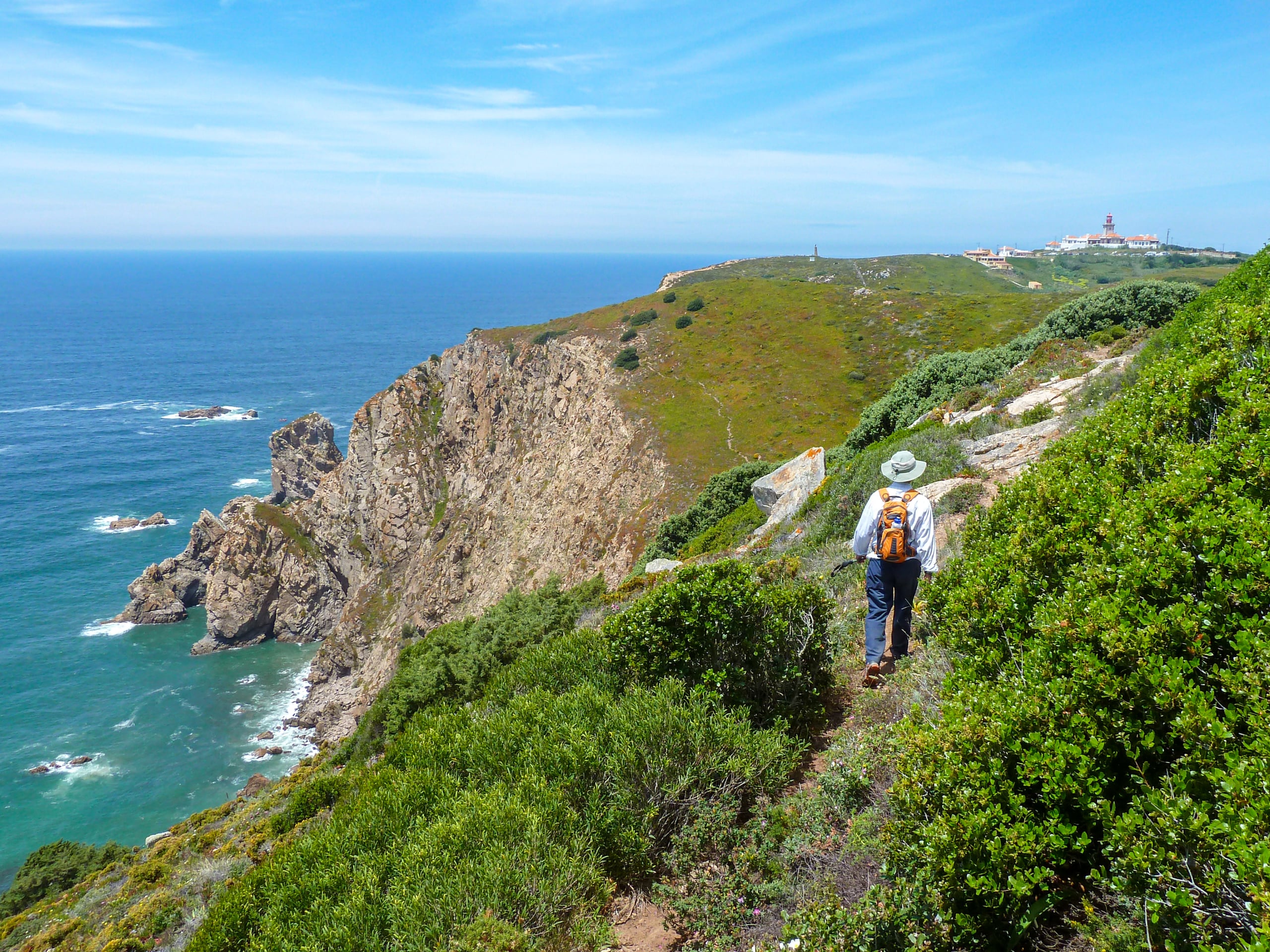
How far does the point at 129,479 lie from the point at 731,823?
112621mm

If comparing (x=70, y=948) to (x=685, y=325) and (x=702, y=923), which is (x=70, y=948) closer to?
(x=702, y=923)

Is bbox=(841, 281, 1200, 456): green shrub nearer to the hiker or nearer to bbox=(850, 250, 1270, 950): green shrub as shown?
the hiker

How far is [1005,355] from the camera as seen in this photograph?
28141 millimetres

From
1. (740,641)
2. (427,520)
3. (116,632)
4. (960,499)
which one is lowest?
(116,632)

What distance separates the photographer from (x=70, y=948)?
46.0 feet

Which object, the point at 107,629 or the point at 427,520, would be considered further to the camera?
the point at 427,520

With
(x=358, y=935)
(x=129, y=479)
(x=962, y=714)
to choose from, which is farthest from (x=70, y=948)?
(x=129, y=479)

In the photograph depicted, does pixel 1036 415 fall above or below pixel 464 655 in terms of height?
above

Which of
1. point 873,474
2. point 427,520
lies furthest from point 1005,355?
point 427,520

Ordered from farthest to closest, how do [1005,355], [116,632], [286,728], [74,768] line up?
[116,632] < [286,728] < [74,768] < [1005,355]

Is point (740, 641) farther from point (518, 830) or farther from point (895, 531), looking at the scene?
point (518, 830)

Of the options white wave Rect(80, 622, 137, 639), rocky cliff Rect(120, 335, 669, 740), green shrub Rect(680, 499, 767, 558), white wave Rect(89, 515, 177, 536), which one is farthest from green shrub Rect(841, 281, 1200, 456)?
white wave Rect(89, 515, 177, 536)

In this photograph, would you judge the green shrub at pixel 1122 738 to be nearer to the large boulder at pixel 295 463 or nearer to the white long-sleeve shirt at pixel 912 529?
the white long-sleeve shirt at pixel 912 529

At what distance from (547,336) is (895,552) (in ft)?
→ 210
